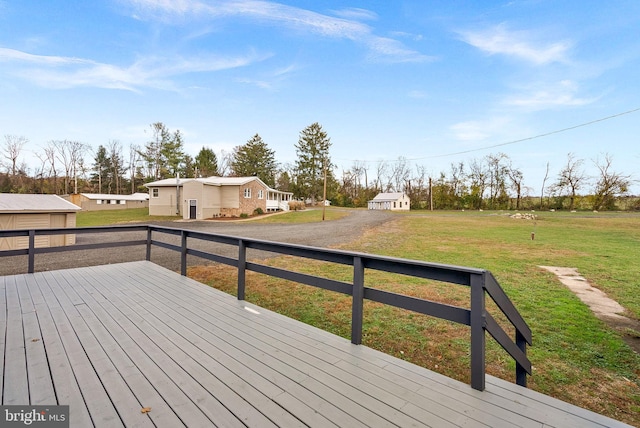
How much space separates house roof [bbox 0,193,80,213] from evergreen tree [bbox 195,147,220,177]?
3368cm

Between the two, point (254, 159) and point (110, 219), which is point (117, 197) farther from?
point (254, 159)

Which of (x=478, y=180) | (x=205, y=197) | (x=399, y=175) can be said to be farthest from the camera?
(x=399, y=175)

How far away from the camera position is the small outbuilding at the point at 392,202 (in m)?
49.1

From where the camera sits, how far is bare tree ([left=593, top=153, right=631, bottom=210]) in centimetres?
3772

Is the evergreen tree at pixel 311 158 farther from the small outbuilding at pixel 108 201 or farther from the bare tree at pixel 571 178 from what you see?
the bare tree at pixel 571 178

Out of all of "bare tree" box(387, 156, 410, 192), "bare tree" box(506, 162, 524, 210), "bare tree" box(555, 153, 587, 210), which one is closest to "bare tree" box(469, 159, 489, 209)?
"bare tree" box(506, 162, 524, 210)

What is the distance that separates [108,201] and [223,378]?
45583mm

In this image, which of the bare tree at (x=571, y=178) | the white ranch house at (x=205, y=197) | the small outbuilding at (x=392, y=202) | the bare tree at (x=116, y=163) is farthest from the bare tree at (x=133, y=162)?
the bare tree at (x=571, y=178)

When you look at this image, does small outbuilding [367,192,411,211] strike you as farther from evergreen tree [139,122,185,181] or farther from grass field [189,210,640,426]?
grass field [189,210,640,426]

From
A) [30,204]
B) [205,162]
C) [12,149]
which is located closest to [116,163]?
[12,149]

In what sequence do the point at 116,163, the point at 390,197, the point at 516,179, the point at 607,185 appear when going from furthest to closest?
the point at 390,197
the point at 116,163
the point at 516,179
the point at 607,185

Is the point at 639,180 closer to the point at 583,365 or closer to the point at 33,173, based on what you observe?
the point at 583,365

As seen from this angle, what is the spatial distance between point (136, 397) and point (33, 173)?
185 feet

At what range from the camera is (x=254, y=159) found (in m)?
45.3
